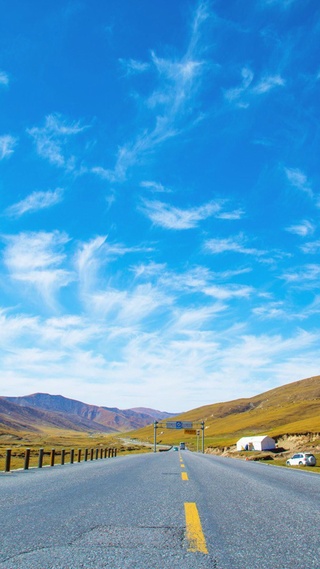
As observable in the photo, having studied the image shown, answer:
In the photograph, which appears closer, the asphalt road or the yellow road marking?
the asphalt road

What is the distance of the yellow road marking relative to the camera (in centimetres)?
451

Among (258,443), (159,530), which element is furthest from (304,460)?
(258,443)

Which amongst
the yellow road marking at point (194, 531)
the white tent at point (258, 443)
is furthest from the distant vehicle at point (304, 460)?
the white tent at point (258, 443)

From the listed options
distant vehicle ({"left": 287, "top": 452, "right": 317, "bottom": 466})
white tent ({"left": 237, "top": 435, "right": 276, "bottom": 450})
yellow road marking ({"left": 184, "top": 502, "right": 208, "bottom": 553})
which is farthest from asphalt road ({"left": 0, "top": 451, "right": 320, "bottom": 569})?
white tent ({"left": 237, "top": 435, "right": 276, "bottom": 450})

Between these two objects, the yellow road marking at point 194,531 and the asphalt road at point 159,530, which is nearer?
the asphalt road at point 159,530

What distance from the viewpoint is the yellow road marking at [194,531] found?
14.8ft

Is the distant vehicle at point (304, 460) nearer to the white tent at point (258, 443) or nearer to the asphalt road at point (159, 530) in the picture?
the asphalt road at point (159, 530)

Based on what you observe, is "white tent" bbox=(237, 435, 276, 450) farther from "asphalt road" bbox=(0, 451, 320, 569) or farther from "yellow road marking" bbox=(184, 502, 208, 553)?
"yellow road marking" bbox=(184, 502, 208, 553)

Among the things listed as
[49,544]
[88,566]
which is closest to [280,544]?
[88,566]

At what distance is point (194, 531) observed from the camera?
5.20 m

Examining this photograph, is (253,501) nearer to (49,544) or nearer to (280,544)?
(280,544)

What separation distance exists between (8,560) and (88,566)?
2.57ft

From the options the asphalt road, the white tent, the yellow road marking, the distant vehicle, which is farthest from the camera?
the white tent

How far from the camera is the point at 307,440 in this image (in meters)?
95.4
